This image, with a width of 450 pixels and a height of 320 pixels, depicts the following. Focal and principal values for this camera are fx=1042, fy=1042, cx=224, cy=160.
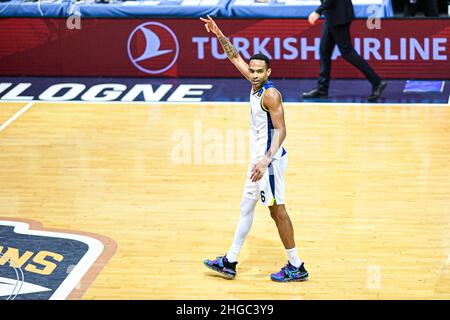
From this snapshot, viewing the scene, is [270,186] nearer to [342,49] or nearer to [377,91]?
[342,49]

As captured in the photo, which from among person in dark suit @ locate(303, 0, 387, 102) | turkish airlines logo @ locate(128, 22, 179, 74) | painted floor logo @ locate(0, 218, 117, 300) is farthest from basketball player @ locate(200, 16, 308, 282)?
turkish airlines logo @ locate(128, 22, 179, 74)

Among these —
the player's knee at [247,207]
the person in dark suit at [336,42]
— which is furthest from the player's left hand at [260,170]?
the person in dark suit at [336,42]

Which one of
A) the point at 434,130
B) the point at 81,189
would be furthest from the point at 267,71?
the point at 434,130

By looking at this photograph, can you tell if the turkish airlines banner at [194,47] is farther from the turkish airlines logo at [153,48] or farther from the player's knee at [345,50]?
the player's knee at [345,50]

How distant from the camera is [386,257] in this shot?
889cm

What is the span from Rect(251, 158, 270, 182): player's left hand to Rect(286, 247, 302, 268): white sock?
754 millimetres

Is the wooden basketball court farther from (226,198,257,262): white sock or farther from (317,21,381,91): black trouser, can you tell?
(317,21,381,91): black trouser

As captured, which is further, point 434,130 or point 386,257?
point 434,130

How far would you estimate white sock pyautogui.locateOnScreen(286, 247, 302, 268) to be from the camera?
8445 mm

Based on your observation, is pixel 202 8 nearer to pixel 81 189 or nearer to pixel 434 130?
pixel 434 130

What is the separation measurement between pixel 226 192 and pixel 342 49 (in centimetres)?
404

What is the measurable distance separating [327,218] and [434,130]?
135 inches

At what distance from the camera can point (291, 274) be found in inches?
332

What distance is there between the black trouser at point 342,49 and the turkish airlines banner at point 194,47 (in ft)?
3.17
